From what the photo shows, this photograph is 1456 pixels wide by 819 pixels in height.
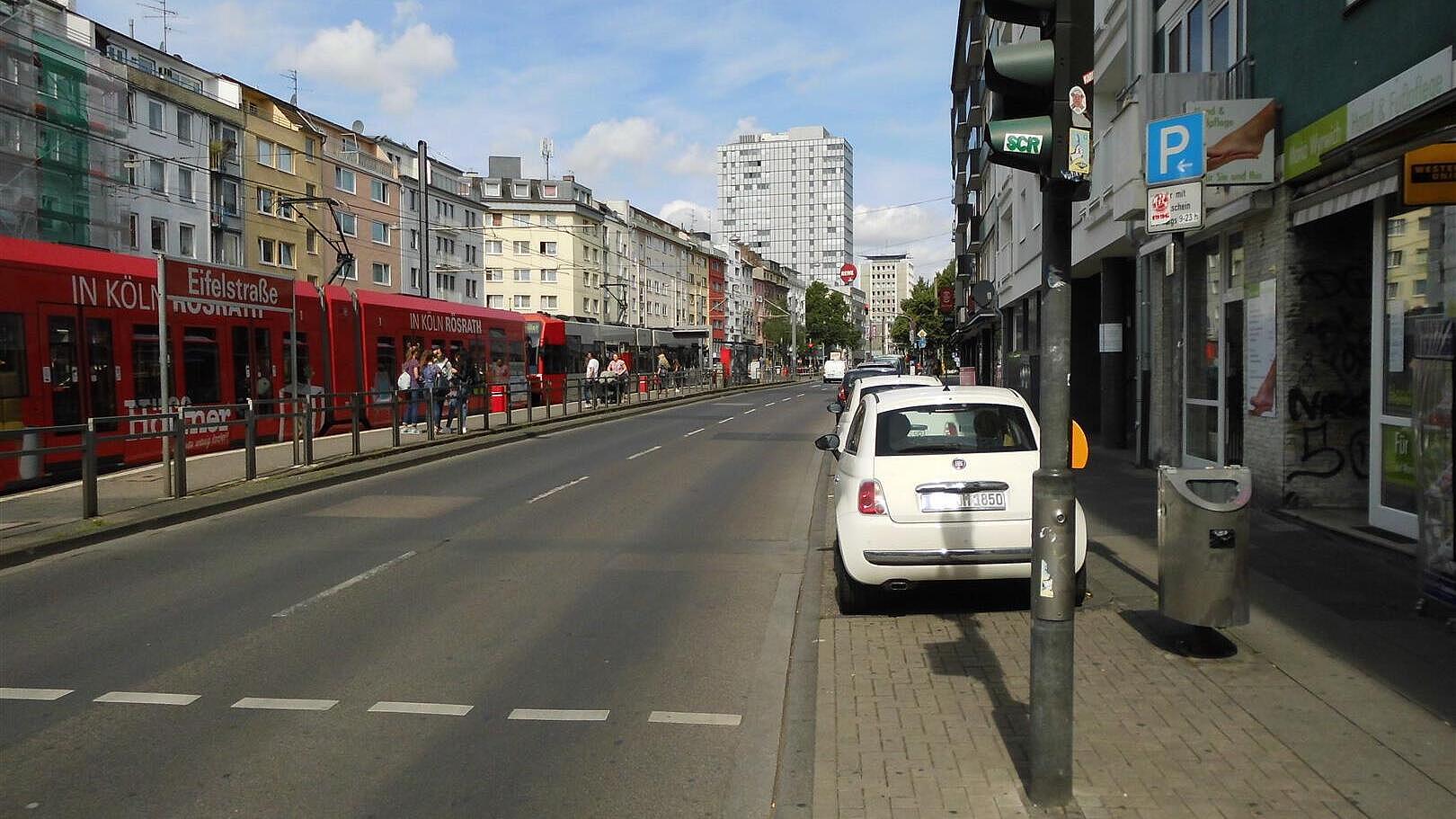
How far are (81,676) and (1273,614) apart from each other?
7.01 meters

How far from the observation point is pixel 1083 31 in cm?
409

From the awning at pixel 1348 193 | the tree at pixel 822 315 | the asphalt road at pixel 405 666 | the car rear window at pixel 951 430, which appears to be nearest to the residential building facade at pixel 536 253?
the tree at pixel 822 315

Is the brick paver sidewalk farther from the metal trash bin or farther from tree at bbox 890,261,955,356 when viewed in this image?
tree at bbox 890,261,955,356

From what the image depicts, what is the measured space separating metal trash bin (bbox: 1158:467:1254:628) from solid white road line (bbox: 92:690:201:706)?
5.23 m

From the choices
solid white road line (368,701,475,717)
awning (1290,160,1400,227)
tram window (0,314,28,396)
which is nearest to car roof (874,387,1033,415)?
awning (1290,160,1400,227)

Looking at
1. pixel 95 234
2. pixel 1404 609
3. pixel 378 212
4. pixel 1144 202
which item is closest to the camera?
pixel 1404 609

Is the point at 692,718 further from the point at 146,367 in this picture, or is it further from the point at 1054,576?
the point at 146,367

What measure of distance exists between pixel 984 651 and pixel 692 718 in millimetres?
1882

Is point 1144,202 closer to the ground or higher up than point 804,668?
higher up

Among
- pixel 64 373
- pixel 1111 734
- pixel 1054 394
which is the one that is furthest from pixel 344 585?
pixel 64 373

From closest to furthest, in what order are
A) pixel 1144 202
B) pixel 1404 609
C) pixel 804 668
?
pixel 804 668
pixel 1404 609
pixel 1144 202

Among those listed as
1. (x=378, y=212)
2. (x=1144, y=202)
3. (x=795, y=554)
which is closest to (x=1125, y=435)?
(x=1144, y=202)

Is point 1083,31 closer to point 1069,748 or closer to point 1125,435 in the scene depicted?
point 1069,748

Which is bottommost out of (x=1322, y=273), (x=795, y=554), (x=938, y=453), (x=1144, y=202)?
(x=795, y=554)
